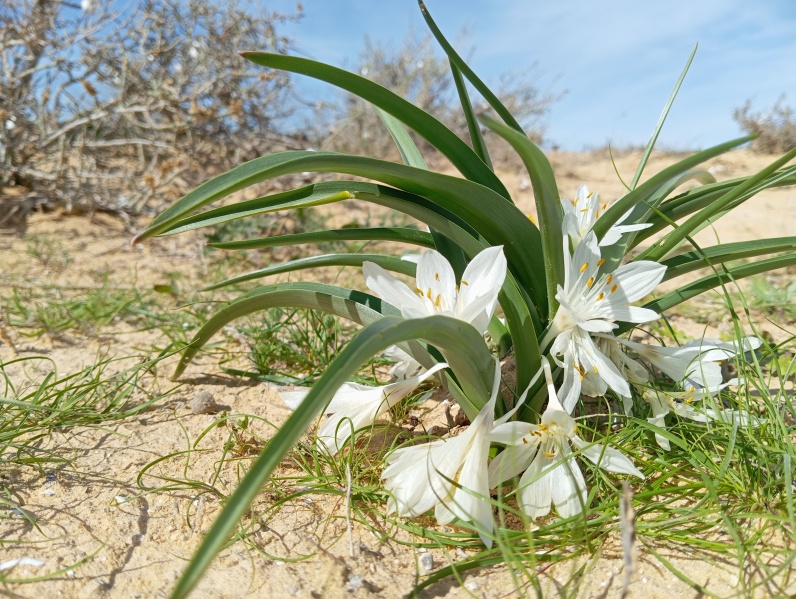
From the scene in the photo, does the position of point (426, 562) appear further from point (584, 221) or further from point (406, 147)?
point (406, 147)

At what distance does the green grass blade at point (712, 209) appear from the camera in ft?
3.37

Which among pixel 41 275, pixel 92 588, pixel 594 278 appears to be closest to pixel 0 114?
pixel 41 275

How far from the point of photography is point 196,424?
159 cm

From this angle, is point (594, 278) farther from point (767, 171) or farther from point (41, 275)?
→ point (41, 275)

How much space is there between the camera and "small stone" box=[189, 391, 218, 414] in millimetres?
1627

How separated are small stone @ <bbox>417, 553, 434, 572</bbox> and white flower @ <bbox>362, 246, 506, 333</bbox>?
44 centimetres

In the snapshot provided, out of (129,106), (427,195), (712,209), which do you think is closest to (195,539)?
(427,195)

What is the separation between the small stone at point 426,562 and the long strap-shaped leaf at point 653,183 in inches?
28.2

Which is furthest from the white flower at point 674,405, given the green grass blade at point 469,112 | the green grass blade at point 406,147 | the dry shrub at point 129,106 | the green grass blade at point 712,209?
the dry shrub at point 129,106

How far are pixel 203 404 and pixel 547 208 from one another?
109cm

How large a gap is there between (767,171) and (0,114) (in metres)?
4.06

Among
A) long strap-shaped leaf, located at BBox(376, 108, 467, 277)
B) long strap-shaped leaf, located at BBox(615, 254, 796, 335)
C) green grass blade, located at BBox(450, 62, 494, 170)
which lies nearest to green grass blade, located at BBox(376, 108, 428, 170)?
long strap-shaped leaf, located at BBox(376, 108, 467, 277)

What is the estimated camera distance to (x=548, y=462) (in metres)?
1.08

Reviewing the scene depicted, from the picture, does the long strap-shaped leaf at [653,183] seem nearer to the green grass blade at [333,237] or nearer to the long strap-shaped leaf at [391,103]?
the long strap-shaped leaf at [391,103]
